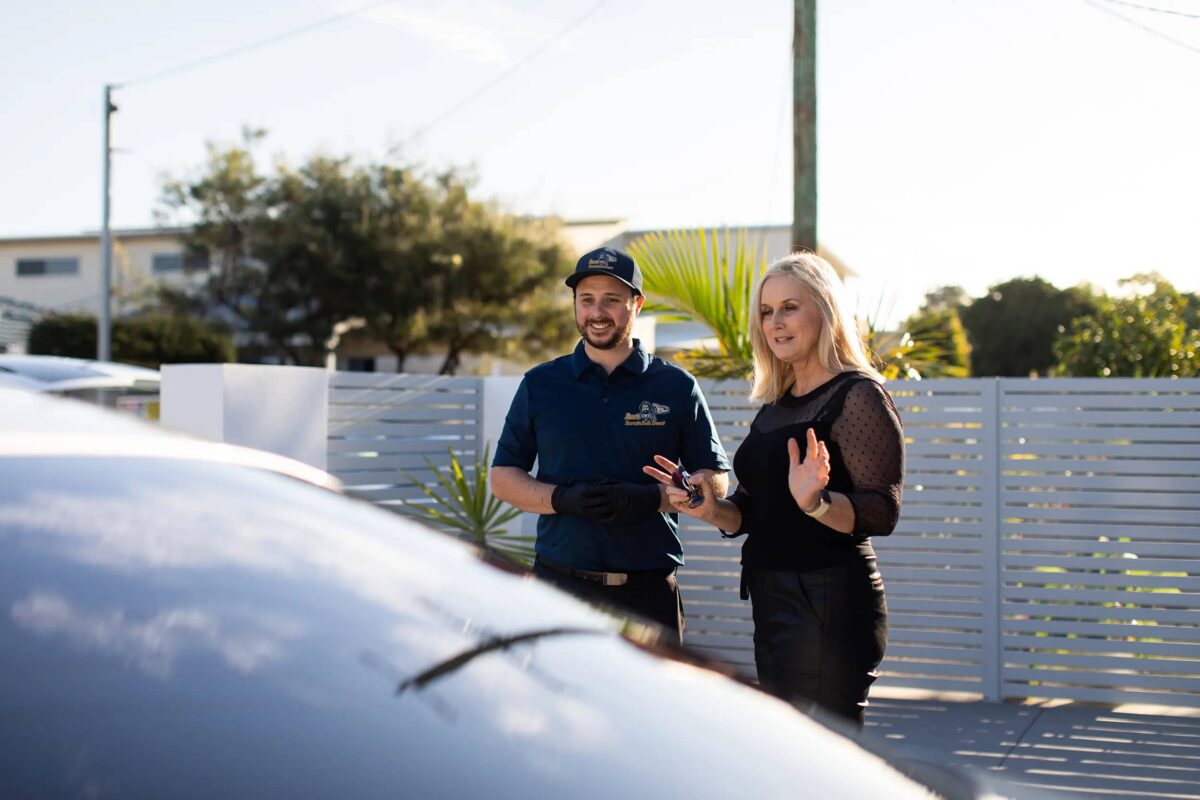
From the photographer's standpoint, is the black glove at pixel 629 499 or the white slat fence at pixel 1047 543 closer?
the black glove at pixel 629 499

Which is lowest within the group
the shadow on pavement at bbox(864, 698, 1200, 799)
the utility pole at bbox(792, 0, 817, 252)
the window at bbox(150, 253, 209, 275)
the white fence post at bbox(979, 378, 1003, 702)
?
the shadow on pavement at bbox(864, 698, 1200, 799)

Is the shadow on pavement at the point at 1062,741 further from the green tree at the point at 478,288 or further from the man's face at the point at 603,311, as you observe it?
the green tree at the point at 478,288

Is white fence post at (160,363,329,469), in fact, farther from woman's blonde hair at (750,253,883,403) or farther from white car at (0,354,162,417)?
woman's blonde hair at (750,253,883,403)

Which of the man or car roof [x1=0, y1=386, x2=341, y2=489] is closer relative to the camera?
car roof [x1=0, y1=386, x2=341, y2=489]

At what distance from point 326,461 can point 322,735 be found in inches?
251

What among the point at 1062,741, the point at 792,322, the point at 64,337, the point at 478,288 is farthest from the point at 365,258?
the point at 792,322

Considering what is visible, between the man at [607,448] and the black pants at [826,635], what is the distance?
0.63 m

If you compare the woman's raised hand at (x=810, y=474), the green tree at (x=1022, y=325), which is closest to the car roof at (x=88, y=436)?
the woman's raised hand at (x=810, y=474)

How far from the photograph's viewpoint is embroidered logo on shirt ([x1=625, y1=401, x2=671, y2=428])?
4262 millimetres

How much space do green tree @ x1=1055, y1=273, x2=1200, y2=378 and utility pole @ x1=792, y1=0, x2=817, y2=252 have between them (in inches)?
269

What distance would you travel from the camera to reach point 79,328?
33531 mm

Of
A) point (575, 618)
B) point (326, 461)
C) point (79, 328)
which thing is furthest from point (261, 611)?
point (79, 328)

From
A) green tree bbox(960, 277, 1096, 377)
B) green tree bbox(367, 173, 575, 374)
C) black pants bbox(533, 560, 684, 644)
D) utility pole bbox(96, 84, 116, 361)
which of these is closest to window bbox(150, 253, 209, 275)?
green tree bbox(367, 173, 575, 374)

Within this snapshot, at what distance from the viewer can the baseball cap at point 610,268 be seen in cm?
429
